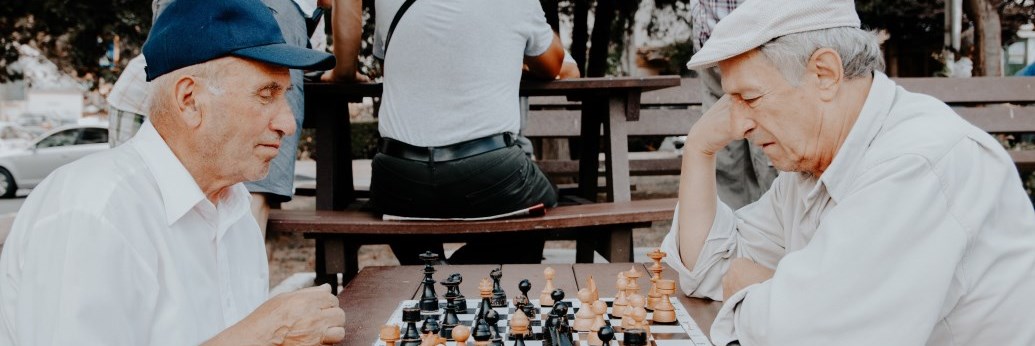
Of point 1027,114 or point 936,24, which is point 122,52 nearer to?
point 1027,114

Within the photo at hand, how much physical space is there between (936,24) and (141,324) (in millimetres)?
22469

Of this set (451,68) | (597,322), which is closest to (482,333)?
(597,322)

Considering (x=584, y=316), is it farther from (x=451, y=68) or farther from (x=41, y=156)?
(x=41, y=156)

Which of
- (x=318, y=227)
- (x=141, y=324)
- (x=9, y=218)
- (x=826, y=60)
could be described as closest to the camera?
(x=141, y=324)

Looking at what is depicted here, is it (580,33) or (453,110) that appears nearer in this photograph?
(453,110)

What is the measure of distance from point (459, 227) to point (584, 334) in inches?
67.5

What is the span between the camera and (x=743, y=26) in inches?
75.0

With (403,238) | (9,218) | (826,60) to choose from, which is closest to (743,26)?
(826,60)

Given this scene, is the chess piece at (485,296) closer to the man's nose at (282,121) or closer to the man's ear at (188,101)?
the man's nose at (282,121)

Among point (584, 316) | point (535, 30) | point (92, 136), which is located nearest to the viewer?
point (584, 316)

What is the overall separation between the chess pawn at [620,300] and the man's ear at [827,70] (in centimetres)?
77

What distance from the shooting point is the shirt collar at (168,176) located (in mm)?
1825

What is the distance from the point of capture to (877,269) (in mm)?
1587

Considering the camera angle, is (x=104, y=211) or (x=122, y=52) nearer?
(x=104, y=211)
